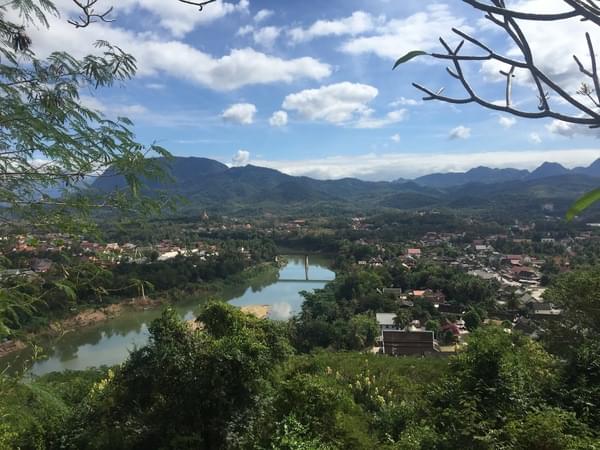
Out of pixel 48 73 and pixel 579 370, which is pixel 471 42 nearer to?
pixel 48 73

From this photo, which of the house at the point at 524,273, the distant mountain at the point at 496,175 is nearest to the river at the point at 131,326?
the house at the point at 524,273

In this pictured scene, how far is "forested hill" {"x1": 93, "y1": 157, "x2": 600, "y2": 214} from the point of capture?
58.5m

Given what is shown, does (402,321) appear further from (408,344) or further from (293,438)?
(293,438)

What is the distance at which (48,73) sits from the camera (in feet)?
4.92

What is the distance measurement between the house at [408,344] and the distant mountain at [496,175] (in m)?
99.5

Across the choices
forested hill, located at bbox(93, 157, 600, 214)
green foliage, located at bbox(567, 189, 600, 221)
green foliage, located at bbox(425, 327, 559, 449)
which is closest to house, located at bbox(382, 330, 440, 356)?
green foliage, located at bbox(425, 327, 559, 449)

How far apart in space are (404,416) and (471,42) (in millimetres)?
3916

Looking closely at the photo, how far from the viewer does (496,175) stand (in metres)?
127

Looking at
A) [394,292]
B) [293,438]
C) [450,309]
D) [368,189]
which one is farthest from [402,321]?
[368,189]

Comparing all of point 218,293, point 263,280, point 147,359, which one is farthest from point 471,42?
point 263,280

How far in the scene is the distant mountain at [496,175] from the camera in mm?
104294

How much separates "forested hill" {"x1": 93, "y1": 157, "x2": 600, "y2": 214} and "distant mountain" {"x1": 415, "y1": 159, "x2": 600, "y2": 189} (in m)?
0.27

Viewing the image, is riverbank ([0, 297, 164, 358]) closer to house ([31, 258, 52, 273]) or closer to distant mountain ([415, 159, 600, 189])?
house ([31, 258, 52, 273])

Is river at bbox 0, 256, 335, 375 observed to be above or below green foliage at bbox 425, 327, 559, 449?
below
